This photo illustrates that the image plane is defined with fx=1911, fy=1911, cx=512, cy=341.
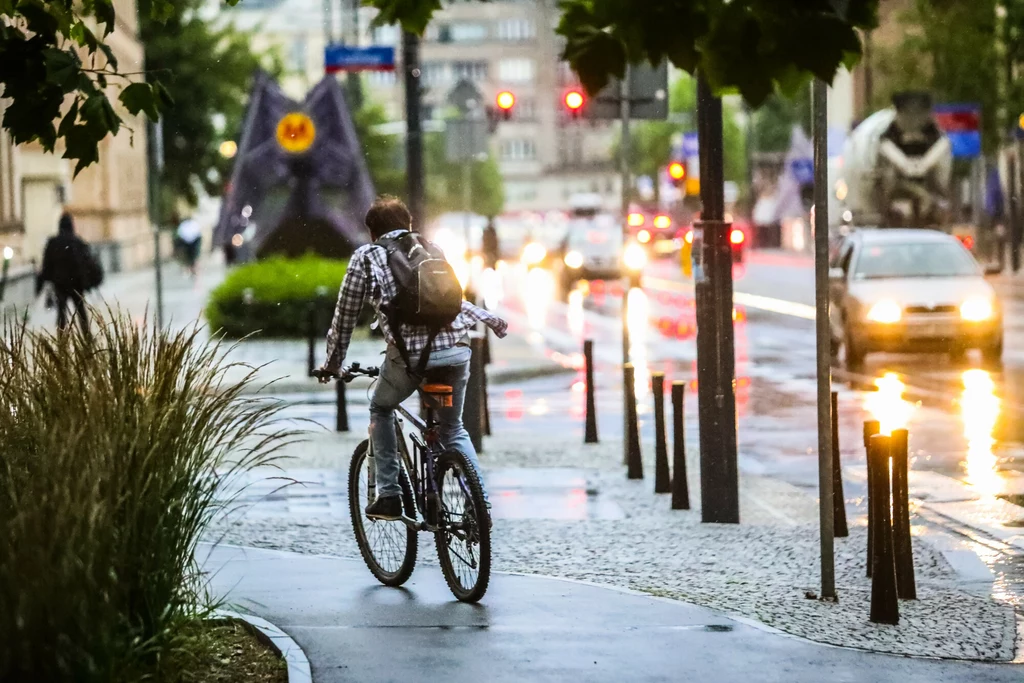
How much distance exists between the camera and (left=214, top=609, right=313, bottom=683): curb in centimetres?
651

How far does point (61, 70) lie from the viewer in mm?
6477

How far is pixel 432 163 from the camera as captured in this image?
12975cm

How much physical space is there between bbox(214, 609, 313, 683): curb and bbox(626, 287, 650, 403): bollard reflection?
7.21m

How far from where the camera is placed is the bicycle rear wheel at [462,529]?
783cm

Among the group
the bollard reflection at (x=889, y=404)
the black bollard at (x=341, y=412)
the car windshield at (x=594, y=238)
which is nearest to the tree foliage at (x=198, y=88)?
the car windshield at (x=594, y=238)

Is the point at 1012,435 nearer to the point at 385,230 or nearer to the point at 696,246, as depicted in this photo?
the point at 696,246

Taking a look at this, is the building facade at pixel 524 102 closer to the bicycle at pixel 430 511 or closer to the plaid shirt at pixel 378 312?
the bicycle at pixel 430 511

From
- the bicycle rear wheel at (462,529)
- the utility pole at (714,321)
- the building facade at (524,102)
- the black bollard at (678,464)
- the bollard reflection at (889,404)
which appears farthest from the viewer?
the building facade at (524,102)

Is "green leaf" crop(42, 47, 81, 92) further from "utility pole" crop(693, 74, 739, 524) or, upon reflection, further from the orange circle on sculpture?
the orange circle on sculpture

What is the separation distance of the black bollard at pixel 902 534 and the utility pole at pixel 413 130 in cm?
1207

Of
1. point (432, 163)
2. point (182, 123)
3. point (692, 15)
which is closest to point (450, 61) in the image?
point (432, 163)

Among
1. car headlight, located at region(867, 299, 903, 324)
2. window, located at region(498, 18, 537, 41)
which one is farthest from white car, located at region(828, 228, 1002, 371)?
window, located at region(498, 18, 537, 41)

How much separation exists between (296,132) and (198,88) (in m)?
33.0

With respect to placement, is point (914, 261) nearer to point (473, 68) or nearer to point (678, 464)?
point (678, 464)
